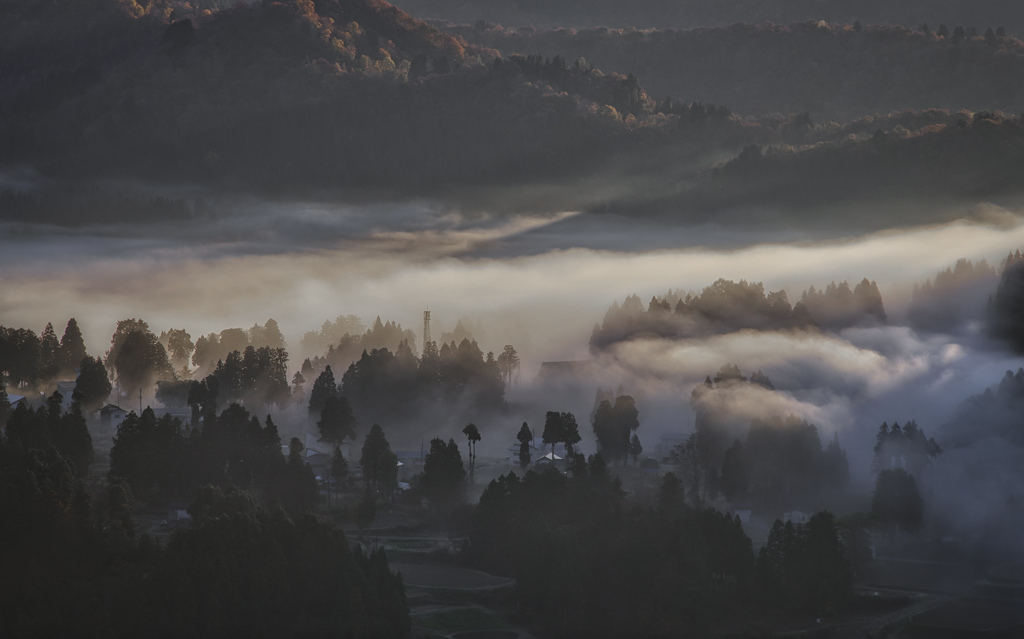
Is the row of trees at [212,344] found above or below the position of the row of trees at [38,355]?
above

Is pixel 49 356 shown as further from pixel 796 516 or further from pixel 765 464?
pixel 796 516

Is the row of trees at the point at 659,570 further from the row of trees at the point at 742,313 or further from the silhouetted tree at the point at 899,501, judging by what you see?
the row of trees at the point at 742,313

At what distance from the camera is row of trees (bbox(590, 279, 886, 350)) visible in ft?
558

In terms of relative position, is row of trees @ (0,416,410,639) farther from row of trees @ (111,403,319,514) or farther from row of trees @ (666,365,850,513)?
row of trees @ (666,365,850,513)

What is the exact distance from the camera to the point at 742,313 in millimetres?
174375

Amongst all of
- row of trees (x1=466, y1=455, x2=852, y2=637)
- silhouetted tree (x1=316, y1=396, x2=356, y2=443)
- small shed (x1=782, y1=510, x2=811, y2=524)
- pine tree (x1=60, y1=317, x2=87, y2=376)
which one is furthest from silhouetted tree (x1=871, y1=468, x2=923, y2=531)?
pine tree (x1=60, y1=317, x2=87, y2=376)

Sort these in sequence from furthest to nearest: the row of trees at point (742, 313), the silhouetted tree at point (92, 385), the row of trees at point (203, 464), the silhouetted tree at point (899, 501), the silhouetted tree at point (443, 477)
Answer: the row of trees at point (742, 313), the silhouetted tree at point (92, 385), the silhouetted tree at point (443, 477), the silhouetted tree at point (899, 501), the row of trees at point (203, 464)

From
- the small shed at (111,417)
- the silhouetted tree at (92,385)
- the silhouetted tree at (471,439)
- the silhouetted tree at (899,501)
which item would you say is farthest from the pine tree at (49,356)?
the silhouetted tree at (899,501)

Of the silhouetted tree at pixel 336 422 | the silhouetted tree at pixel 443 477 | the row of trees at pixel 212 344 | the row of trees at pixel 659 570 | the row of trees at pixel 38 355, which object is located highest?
the row of trees at pixel 212 344

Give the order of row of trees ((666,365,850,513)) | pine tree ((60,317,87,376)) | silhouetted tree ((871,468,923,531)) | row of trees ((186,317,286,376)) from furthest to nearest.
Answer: row of trees ((186,317,286,376))
pine tree ((60,317,87,376))
row of trees ((666,365,850,513))
silhouetted tree ((871,468,923,531))

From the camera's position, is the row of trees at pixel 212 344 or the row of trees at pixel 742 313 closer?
the row of trees at pixel 212 344

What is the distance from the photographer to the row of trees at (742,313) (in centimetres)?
17012

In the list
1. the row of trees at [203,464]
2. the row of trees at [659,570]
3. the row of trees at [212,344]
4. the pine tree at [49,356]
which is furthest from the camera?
the row of trees at [212,344]

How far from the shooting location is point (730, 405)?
136375 mm
